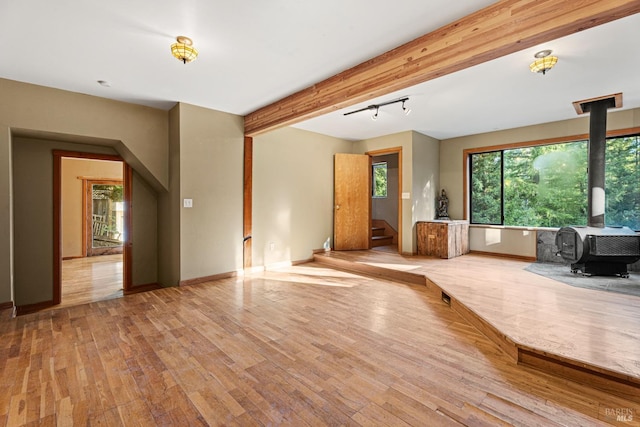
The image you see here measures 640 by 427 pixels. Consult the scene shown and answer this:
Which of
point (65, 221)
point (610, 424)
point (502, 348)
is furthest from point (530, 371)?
point (65, 221)

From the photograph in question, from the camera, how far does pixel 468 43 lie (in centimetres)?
222

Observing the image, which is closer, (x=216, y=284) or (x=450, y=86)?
(x=450, y=86)

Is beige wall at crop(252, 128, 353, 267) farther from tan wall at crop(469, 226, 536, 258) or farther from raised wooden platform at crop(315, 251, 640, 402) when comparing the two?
tan wall at crop(469, 226, 536, 258)

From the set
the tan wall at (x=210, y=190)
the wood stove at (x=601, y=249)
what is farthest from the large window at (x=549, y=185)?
the tan wall at (x=210, y=190)

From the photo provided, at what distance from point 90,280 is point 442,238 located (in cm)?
697

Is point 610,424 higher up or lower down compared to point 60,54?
lower down

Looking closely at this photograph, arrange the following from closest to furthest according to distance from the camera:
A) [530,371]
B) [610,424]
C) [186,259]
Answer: [610,424]
[530,371]
[186,259]

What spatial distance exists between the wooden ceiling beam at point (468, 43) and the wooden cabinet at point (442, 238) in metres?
3.48

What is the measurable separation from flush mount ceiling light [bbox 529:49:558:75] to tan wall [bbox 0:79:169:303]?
4983 mm

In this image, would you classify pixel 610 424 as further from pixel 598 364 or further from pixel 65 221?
pixel 65 221

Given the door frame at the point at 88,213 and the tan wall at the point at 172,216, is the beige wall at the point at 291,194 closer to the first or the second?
the tan wall at the point at 172,216

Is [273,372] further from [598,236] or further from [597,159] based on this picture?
[597,159]

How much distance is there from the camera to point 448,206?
21.7 feet

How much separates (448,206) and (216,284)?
523 cm
